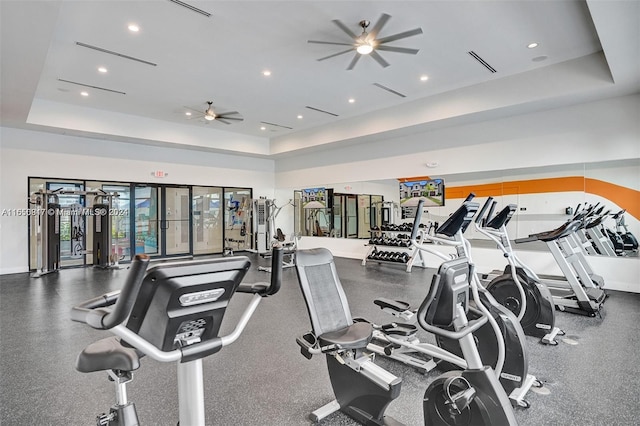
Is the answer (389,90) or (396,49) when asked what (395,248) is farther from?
(396,49)

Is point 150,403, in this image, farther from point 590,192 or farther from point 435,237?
point 590,192

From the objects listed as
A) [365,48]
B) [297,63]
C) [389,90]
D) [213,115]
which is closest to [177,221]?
[213,115]

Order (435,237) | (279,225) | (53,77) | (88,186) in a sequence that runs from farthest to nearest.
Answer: (279,225), (88,186), (53,77), (435,237)

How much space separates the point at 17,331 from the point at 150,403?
267 centimetres

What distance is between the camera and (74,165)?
8250 millimetres

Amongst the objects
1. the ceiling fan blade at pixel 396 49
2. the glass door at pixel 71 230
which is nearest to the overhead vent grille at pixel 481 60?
the ceiling fan blade at pixel 396 49

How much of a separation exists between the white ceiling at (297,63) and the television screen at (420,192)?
1295 millimetres

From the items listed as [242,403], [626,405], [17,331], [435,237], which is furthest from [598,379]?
[17,331]

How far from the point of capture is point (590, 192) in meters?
6.10

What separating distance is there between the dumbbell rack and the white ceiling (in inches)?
99.5

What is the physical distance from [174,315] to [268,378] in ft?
6.26

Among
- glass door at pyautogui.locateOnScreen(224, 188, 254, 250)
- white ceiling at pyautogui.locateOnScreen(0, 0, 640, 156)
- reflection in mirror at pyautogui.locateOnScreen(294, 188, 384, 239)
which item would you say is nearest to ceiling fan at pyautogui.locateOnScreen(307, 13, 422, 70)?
white ceiling at pyautogui.locateOnScreen(0, 0, 640, 156)

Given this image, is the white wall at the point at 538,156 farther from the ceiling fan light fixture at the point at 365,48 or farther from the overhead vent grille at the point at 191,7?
the overhead vent grille at the point at 191,7

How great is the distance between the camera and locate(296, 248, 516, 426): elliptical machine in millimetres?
1754
